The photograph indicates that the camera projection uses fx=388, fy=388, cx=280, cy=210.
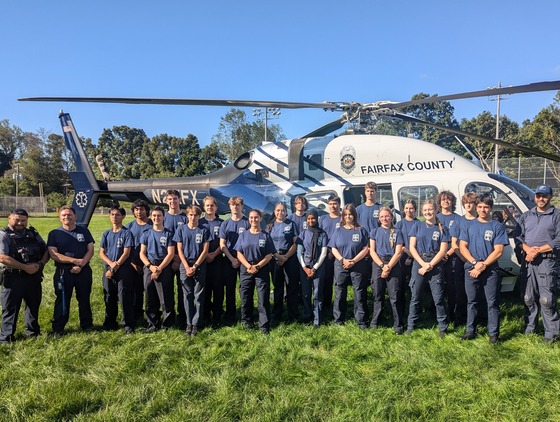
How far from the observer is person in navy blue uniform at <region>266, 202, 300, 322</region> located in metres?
5.67

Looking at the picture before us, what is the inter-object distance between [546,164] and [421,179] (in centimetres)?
2159

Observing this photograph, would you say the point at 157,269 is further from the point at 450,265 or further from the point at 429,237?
the point at 450,265

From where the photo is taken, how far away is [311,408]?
11.1ft

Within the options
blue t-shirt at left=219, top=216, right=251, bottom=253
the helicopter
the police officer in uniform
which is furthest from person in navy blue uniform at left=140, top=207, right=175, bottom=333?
the helicopter

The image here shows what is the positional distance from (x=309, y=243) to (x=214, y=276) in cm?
144

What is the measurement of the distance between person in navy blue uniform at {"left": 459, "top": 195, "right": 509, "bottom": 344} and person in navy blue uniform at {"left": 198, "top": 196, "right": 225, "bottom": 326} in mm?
3248

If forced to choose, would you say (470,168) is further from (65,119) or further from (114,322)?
(65,119)

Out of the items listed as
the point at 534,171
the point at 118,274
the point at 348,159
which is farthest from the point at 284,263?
the point at 534,171

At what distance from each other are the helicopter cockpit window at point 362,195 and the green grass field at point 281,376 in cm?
260

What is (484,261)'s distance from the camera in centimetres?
471

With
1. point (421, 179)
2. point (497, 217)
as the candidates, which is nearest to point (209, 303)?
point (421, 179)

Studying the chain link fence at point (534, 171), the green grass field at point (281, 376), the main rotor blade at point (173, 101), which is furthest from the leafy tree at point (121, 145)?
the green grass field at point (281, 376)

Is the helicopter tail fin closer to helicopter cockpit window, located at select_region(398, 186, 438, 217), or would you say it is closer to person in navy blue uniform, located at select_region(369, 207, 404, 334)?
helicopter cockpit window, located at select_region(398, 186, 438, 217)

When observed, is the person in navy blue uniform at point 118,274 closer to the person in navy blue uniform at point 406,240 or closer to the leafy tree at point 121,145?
the person in navy blue uniform at point 406,240
